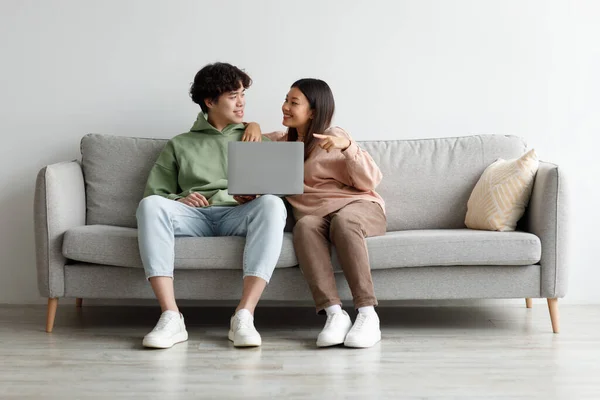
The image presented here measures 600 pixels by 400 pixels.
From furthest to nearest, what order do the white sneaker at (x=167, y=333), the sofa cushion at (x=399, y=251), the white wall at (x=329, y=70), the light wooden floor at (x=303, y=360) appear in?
the white wall at (x=329, y=70), the sofa cushion at (x=399, y=251), the white sneaker at (x=167, y=333), the light wooden floor at (x=303, y=360)

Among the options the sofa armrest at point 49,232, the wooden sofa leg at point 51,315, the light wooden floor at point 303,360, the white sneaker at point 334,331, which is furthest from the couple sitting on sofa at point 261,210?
the wooden sofa leg at point 51,315

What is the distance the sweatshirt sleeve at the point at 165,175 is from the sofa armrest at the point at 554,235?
1.45 metres

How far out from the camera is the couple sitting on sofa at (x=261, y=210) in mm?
2684

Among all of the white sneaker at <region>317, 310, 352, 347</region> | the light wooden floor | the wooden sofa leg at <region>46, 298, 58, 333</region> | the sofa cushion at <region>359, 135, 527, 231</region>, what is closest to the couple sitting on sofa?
the white sneaker at <region>317, 310, 352, 347</region>

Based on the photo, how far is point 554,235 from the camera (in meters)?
2.83

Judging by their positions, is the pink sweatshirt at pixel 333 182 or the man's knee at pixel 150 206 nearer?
the man's knee at pixel 150 206

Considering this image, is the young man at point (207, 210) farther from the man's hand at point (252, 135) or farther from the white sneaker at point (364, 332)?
the white sneaker at point (364, 332)

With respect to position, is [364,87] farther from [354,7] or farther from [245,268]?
[245,268]

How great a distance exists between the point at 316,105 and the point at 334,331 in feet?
3.06

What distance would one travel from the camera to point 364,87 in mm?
3613

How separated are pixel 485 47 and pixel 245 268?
65.8 inches

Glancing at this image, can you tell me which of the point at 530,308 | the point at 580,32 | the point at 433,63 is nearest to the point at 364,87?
the point at 433,63

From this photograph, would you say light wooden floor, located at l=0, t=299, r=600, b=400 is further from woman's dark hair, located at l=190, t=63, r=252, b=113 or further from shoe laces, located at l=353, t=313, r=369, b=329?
woman's dark hair, located at l=190, t=63, r=252, b=113

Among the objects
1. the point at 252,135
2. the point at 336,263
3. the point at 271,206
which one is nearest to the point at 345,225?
the point at 336,263
